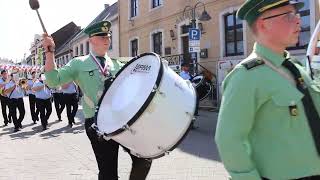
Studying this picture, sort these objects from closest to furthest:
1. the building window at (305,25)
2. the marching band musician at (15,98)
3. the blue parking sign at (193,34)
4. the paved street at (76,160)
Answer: the paved street at (76,160) → the marching band musician at (15,98) → the building window at (305,25) → the blue parking sign at (193,34)

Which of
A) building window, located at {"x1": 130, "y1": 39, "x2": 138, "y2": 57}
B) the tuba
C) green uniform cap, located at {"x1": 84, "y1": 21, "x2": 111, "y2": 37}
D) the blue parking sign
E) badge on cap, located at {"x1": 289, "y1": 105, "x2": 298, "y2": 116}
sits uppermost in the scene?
building window, located at {"x1": 130, "y1": 39, "x2": 138, "y2": 57}

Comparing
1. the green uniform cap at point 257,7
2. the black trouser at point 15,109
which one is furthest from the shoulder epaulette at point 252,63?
the black trouser at point 15,109

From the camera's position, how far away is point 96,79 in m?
4.65

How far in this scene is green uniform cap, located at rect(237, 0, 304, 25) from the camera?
2385 millimetres

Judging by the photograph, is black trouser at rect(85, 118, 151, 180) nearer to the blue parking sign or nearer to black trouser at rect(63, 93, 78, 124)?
black trouser at rect(63, 93, 78, 124)

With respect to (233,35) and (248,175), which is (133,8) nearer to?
(233,35)

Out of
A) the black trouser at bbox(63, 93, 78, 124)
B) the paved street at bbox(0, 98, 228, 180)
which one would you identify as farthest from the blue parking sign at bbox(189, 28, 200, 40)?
the paved street at bbox(0, 98, 228, 180)

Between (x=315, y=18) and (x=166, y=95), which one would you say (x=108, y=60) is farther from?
(x=315, y=18)

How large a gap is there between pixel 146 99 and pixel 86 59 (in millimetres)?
1336

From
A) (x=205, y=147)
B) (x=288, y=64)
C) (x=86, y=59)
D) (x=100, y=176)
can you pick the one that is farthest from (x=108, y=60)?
(x=205, y=147)

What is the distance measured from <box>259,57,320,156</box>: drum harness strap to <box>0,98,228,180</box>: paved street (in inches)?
174

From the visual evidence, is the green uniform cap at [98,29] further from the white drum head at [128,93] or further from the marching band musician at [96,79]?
the white drum head at [128,93]

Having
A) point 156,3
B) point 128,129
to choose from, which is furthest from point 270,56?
point 156,3

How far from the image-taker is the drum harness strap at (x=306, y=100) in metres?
2.33
